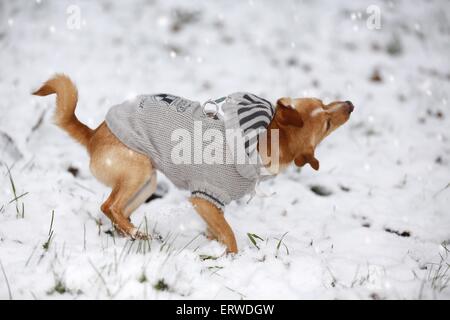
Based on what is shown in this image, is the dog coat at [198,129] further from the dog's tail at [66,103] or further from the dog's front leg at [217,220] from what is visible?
the dog's tail at [66,103]

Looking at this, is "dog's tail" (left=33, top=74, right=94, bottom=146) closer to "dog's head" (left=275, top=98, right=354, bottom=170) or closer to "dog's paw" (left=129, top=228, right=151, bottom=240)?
"dog's paw" (left=129, top=228, right=151, bottom=240)

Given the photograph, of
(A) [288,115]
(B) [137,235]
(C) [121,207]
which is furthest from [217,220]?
(A) [288,115]

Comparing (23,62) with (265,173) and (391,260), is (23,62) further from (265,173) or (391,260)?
(391,260)

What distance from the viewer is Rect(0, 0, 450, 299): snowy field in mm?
2117

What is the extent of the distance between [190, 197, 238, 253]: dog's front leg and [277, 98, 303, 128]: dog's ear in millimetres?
730

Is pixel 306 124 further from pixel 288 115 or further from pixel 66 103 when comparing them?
pixel 66 103

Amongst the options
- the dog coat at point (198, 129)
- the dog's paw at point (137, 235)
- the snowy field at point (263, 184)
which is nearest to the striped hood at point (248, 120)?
the dog coat at point (198, 129)

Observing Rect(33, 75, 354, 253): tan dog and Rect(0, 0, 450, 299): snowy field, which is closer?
Rect(0, 0, 450, 299): snowy field

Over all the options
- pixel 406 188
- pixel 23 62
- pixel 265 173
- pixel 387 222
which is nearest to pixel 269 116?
pixel 265 173

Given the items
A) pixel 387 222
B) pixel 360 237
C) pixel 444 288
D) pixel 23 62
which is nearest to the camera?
pixel 444 288

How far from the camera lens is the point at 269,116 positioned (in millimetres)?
2584

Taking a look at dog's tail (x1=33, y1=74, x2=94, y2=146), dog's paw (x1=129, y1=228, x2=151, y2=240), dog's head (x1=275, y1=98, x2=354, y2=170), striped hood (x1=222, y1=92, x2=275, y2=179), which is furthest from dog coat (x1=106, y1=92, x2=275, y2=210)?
dog's paw (x1=129, y1=228, x2=151, y2=240)

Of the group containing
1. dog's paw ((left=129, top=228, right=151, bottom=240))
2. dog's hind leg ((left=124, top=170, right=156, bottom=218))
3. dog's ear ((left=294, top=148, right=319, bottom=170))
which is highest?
dog's ear ((left=294, top=148, right=319, bottom=170))
